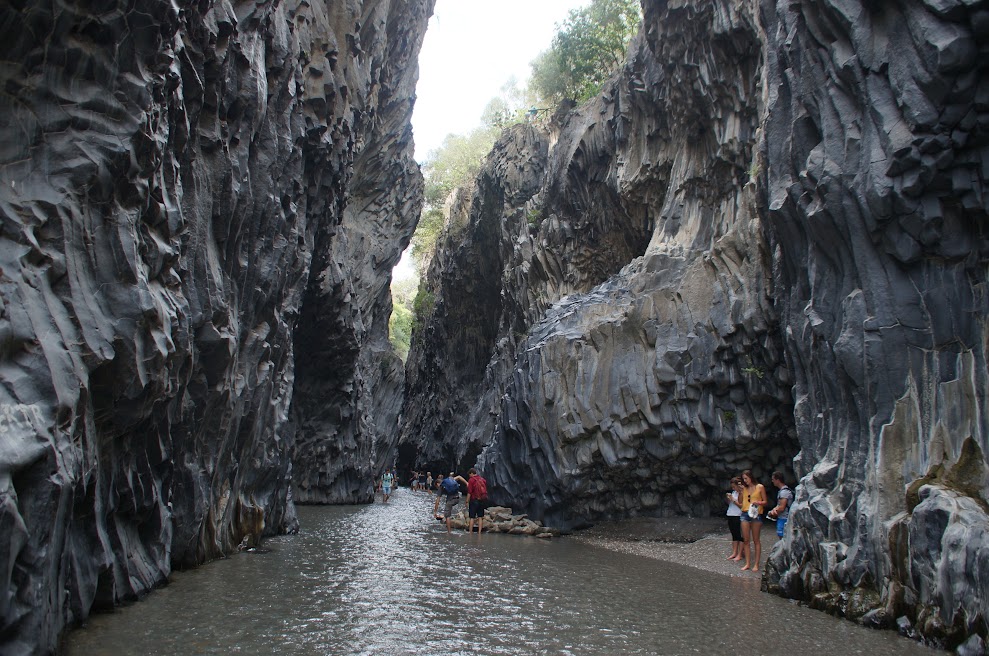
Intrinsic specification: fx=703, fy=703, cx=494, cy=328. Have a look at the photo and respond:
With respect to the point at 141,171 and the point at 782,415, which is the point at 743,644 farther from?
the point at 782,415

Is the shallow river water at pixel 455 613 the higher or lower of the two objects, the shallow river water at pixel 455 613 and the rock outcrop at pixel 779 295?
the lower

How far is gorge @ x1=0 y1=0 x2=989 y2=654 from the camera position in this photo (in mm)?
6309

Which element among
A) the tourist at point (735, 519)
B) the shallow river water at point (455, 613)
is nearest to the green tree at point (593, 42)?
the tourist at point (735, 519)

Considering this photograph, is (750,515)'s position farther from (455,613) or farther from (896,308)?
(455,613)

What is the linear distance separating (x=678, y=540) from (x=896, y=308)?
31.8 feet

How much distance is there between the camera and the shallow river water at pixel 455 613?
256 inches

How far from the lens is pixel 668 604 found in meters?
8.98

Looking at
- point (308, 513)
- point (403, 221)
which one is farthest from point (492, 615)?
point (403, 221)

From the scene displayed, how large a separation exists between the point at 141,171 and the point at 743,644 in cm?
783

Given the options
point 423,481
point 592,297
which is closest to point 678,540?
point 592,297

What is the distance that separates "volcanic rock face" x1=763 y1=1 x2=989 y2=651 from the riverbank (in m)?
3.10

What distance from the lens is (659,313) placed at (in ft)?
61.6

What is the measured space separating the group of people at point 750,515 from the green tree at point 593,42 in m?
24.3

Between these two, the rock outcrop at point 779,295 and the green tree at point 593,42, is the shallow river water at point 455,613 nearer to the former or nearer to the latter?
the rock outcrop at point 779,295
